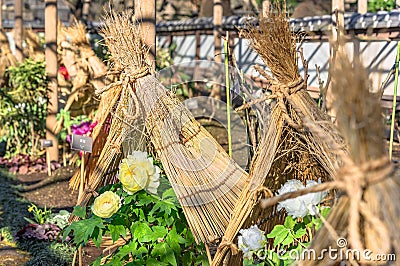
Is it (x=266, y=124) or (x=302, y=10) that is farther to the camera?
(x=302, y=10)

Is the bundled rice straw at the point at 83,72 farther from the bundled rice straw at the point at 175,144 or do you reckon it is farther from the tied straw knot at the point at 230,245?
the tied straw knot at the point at 230,245

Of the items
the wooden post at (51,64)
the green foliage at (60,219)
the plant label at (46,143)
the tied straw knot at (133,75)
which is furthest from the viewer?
the wooden post at (51,64)

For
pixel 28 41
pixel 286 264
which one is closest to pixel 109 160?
pixel 286 264

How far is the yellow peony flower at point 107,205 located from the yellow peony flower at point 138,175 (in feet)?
0.22

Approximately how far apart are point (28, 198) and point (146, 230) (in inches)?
108

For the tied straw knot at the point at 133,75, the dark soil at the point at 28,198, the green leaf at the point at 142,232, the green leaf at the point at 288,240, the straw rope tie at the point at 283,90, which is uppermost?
the tied straw knot at the point at 133,75

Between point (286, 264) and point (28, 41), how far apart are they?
5.70 m

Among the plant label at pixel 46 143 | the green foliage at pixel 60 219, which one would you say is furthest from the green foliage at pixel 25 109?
the green foliage at pixel 60 219

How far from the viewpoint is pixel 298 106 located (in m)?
2.22

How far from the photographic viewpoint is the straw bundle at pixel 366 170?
1.20 m

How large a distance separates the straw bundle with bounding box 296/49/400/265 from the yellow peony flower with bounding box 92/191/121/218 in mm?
1245

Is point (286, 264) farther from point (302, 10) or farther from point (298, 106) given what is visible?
point (302, 10)

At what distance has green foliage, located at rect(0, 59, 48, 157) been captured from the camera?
19.6ft

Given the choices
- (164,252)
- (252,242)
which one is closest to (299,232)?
(252,242)
